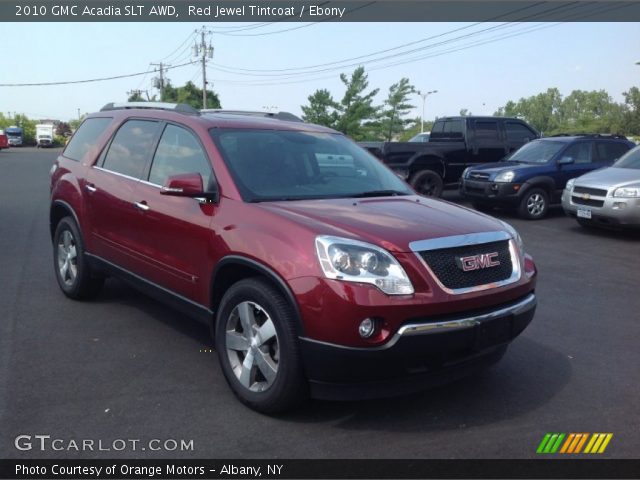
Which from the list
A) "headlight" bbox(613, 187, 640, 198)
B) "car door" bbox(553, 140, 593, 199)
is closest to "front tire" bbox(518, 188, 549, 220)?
"car door" bbox(553, 140, 593, 199)

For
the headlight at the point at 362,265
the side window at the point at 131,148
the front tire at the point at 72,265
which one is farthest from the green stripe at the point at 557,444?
the front tire at the point at 72,265

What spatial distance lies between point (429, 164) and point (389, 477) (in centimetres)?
1160

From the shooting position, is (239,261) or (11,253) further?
(11,253)

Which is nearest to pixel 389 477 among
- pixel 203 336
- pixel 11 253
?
pixel 203 336

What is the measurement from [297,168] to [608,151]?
36.5ft

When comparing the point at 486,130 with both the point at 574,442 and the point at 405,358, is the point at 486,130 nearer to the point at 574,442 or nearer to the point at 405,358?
the point at 574,442

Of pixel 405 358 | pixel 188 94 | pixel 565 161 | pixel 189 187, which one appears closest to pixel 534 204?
pixel 565 161

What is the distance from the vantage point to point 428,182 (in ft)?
46.3

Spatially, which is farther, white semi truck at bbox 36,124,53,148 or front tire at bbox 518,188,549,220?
white semi truck at bbox 36,124,53,148

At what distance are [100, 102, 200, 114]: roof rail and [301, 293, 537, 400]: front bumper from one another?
2488 mm

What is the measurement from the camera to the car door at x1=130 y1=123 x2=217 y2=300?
4.11 meters

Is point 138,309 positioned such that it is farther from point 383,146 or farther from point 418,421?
point 383,146

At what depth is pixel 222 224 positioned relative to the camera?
155 inches

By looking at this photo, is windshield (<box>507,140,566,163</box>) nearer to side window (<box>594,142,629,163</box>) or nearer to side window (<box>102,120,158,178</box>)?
side window (<box>594,142,629,163</box>)
